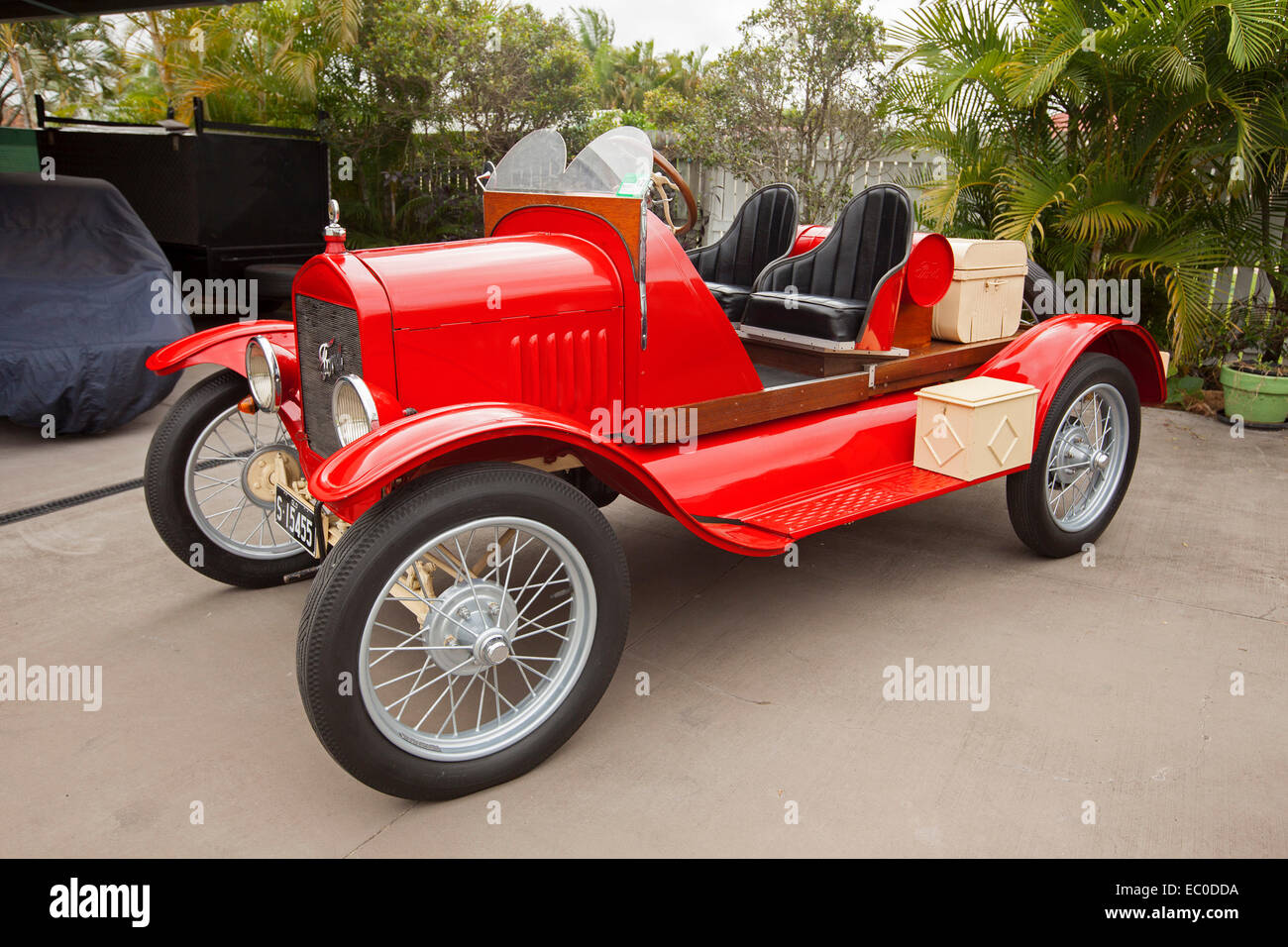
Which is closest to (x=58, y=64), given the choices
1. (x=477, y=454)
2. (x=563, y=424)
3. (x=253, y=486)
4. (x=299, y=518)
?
(x=253, y=486)

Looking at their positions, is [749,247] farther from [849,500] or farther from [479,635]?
[479,635]

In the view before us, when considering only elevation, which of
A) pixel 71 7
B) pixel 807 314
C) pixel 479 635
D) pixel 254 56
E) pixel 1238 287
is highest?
pixel 254 56

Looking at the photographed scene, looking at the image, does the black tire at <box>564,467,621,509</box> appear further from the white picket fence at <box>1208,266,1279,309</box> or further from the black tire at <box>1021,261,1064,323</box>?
the white picket fence at <box>1208,266,1279,309</box>

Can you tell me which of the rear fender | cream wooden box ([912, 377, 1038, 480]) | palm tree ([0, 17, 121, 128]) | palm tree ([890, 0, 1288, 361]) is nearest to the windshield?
the rear fender

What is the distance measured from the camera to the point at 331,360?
9.61 feet

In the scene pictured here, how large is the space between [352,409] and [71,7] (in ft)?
20.9

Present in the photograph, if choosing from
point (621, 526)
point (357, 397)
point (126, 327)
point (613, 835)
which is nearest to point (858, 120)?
point (621, 526)

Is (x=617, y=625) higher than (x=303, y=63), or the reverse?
(x=303, y=63)

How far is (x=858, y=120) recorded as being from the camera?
27.5ft

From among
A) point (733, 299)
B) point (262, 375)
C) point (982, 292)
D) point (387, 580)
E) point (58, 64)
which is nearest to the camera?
point (387, 580)

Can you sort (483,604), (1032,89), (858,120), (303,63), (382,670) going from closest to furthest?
1. (483,604)
2. (382,670)
3. (1032,89)
4. (858,120)
5. (303,63)

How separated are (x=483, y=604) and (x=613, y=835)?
0.70 meters

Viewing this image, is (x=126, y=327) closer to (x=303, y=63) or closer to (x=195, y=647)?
(x=195, y=647)

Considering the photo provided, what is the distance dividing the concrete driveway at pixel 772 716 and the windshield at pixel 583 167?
5.16ft
